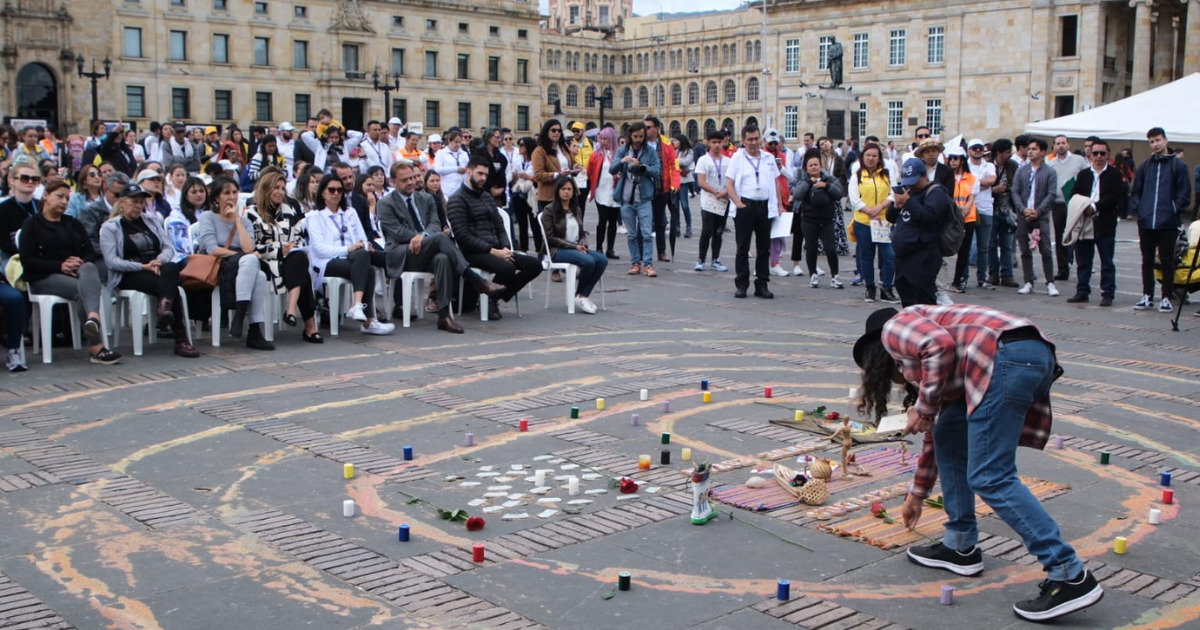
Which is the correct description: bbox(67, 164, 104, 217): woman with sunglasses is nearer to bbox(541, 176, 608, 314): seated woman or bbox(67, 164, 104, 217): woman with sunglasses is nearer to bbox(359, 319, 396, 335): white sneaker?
bbox(359, 319, 396, 335): white sneaker

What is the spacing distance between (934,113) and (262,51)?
45.1 meters

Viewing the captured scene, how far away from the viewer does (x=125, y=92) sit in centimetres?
7194

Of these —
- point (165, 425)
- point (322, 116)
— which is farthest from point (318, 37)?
point (165, 425)

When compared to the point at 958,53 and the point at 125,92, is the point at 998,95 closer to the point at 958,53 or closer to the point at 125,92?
the point at 958,53

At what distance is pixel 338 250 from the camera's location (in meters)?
11.8

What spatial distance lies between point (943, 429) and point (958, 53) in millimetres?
60399

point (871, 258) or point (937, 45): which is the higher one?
point (937, 45)

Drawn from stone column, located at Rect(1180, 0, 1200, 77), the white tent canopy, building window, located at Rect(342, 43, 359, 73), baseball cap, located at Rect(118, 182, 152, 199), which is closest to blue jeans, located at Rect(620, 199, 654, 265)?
baseball cap, located at Rect(118, 182, 152, 199)

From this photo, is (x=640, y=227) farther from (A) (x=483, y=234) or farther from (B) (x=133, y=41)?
(B) (x=133, y=41)

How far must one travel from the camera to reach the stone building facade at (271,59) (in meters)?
68.1

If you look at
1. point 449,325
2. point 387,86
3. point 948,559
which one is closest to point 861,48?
point 387,86

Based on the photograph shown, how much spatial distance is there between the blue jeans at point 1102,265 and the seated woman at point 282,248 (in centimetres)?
946

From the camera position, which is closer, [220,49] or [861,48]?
[861,48]

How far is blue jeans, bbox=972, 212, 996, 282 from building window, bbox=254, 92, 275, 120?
69891 mm
